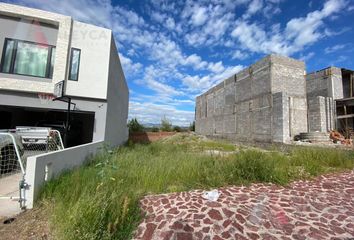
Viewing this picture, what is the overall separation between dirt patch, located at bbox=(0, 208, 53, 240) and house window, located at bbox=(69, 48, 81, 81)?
6.72 m

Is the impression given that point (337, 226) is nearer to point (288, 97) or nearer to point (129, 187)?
point (129, 187)

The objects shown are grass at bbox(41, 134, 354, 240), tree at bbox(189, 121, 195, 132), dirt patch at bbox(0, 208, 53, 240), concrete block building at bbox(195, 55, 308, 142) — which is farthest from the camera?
tree at bbox(189, 121, 195, 132)

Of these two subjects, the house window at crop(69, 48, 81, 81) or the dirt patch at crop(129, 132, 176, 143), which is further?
the dirt patch at crop(129, 132, 176, 143)

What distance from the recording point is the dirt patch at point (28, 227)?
288 cm

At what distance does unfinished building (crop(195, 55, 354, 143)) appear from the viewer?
13.6m

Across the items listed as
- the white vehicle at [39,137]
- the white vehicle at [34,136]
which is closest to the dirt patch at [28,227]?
the white vehicle at [39,137]

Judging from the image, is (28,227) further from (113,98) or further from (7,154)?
(113,98)

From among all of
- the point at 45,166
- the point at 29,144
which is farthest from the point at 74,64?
the point at 45,166

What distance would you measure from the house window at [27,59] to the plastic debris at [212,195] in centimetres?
809

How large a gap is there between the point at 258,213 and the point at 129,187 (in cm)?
281

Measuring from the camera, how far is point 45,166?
4.00 meters

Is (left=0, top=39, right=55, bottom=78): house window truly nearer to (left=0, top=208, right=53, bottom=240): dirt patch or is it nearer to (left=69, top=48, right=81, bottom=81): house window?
(left=69, top=48, right=81, bottom=81): house window

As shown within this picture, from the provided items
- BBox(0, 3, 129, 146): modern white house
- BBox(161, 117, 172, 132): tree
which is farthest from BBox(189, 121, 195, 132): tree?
BBox(0, 3, 129, 146): modern white house

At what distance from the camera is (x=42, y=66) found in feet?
28.3
